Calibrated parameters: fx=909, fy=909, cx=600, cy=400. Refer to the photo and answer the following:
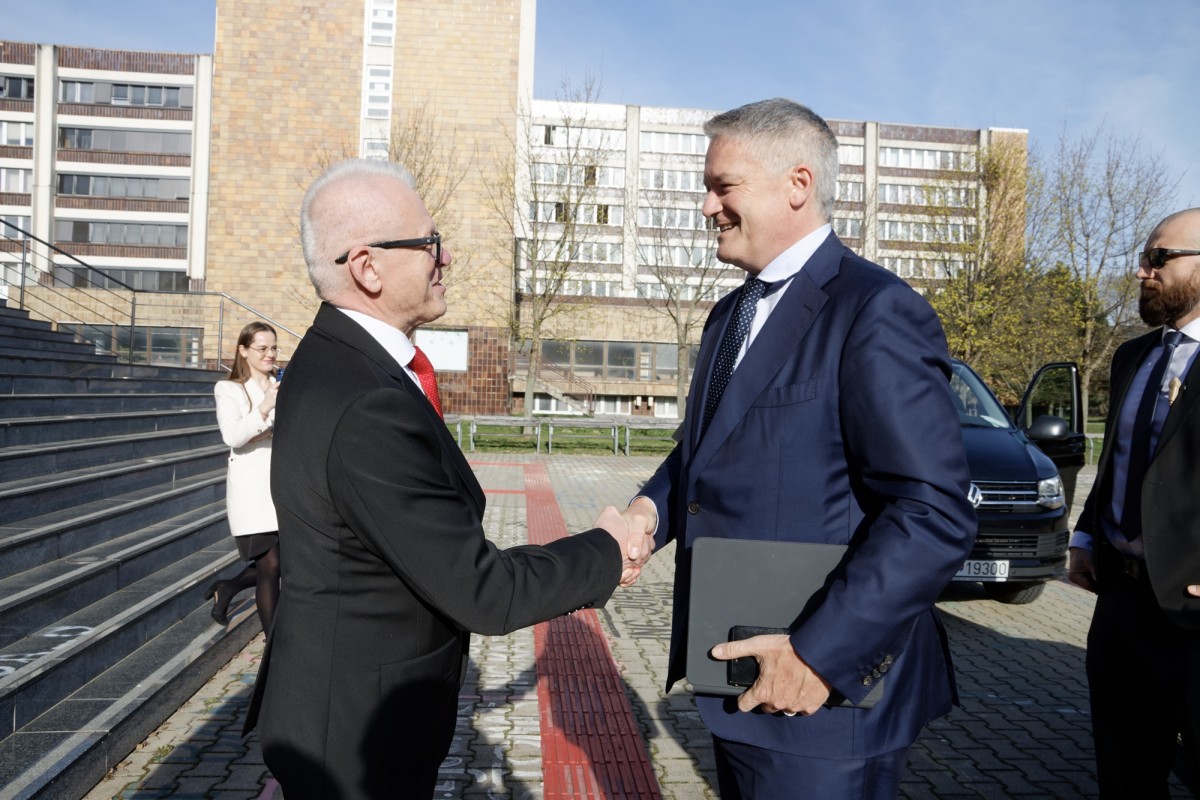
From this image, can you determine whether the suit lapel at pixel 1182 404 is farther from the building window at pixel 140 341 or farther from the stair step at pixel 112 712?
the building window at pixel 140 341

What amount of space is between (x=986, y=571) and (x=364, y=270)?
263 inches

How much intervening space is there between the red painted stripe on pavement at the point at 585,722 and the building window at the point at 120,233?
5299 cm

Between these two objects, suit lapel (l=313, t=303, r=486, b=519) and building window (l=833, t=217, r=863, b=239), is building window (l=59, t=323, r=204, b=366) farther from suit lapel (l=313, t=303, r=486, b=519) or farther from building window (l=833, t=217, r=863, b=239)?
building window (l=833, t=217, r=863, b=239)

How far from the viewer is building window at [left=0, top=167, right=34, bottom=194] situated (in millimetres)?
53250

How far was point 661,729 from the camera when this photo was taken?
4.93 metres

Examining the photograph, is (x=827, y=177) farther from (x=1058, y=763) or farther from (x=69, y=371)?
(x=69, y=371)

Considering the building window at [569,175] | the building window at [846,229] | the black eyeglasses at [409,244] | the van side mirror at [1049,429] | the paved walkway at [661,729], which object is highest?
the building window at [846,229]

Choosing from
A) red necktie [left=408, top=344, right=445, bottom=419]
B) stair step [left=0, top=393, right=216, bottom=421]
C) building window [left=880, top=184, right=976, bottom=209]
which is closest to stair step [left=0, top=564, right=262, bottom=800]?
red necktie [left=408, top=344, right=445, bottom=419]

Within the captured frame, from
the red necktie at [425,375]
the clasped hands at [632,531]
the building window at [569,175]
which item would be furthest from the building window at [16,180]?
the clasped hands at [632,531]

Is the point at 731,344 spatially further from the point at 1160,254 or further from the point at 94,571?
the point at 94,571

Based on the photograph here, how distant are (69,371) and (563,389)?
3861 centimetres

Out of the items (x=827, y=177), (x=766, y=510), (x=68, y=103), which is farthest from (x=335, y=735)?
(x=68, y=103)

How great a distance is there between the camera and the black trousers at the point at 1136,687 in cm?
274

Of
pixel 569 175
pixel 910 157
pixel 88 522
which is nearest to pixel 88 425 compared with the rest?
pixel 88 522
